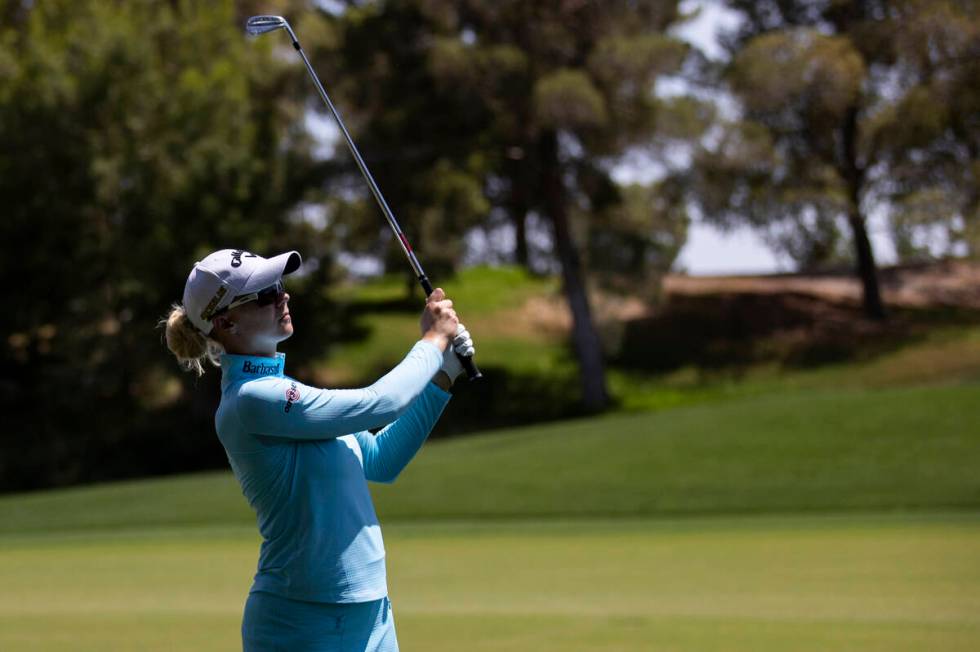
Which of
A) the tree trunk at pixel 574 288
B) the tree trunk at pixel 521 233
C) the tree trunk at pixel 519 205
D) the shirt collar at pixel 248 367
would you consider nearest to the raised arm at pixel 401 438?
the shirt collar at pixel 248 367

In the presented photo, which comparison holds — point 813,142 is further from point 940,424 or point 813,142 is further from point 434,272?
point 940,424

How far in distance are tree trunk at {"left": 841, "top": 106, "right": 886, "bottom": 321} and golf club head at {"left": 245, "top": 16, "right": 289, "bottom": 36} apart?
3043cm

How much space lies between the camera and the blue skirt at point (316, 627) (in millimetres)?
3219

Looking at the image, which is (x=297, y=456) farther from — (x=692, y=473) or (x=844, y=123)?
(x=844, y=123)

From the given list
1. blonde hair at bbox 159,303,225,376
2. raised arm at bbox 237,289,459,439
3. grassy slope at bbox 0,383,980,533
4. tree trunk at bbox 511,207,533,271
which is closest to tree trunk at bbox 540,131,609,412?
tree trunk at bbox 511,207,533,271

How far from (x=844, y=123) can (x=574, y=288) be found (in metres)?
9.09

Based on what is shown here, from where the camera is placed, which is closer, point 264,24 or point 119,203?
point 264,24

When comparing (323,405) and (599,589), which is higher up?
(323,405)

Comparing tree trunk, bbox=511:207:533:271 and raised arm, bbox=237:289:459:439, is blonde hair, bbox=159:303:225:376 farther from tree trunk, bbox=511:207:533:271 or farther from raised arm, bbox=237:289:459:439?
tree trunk, bbox=511:207:533:271

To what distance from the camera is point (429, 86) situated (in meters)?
31.3

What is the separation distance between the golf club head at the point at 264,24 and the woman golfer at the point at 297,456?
1.14m

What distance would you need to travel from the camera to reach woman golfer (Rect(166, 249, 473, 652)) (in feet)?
10.5

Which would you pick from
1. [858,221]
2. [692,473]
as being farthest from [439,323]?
[858,221]

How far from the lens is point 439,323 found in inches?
134
